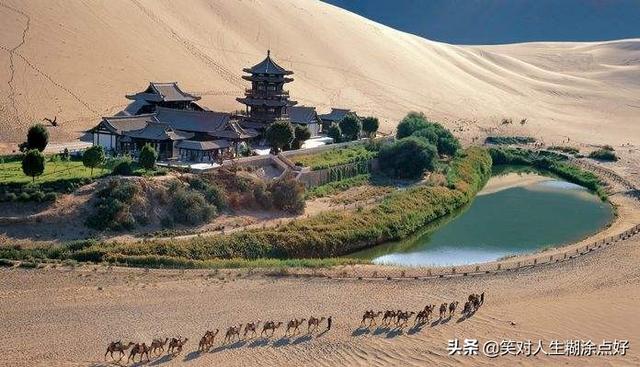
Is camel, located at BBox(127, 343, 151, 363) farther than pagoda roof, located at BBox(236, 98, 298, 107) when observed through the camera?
No

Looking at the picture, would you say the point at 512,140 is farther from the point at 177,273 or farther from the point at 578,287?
the point at 177,273

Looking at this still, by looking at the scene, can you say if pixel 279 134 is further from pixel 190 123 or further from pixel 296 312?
pixel 296 312

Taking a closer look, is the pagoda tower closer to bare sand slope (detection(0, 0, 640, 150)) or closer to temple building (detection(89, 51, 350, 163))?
temple building (detection(89, 51, 350, 163))

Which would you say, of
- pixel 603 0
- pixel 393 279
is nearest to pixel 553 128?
pixel 393 279

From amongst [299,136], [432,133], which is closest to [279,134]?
[299,136]

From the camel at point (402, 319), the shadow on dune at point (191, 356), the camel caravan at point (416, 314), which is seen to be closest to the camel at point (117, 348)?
the shadow on dune at point (191, 356)

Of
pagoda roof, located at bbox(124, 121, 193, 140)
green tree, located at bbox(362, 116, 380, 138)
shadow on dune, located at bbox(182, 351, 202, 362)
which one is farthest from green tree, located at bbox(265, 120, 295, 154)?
shadow on dune, located at bbox(182, 351, 202, 362)

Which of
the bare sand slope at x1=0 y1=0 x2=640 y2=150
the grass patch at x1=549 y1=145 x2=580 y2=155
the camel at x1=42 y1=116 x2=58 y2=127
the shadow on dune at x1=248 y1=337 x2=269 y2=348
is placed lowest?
the shadow on dune at x1=248 y1=337 x2=269 y2=348

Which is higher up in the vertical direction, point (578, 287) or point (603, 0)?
point (603, 0)
